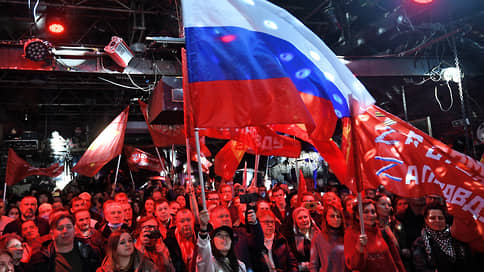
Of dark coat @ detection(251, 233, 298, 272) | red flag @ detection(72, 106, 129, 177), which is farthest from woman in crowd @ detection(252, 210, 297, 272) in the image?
red flag @ detection(72, 106, 129, 177)

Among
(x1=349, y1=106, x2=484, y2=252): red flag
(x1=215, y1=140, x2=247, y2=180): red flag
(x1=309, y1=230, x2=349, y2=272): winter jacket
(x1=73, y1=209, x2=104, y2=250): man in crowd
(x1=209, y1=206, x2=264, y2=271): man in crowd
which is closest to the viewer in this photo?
(x1=349, y1=106, x2=484, y2=252): red flag

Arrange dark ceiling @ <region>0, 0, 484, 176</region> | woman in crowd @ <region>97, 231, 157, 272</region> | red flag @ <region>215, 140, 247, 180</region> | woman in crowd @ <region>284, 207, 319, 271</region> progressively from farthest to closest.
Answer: dark ceiling @ <region>0, 0, 484, 176</region> < red flag @ <region>215, 140, 247, 180</region> < woman in crowd @ <region>284, 207, 319, 271</region> < woman in crowd @ <region>97, 231, 157, 272</region>

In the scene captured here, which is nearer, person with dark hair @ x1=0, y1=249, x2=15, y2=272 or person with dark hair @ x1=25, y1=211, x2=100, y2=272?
person with dark hair @ x1=0, y1=249, x2=15, y2=272

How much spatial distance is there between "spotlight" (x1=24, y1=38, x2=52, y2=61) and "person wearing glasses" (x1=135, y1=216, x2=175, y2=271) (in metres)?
4.96

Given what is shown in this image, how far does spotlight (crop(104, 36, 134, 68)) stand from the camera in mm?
8117

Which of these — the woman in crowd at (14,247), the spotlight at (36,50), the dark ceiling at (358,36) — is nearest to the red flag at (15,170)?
the dark ceiling at (358,36)

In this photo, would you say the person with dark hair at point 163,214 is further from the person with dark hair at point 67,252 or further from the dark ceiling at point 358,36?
the dark ceiling at point 358,36

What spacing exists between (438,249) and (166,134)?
6.45m

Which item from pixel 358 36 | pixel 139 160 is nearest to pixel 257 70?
pixel 358 36

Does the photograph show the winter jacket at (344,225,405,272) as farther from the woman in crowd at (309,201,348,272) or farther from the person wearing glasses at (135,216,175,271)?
the person wearing glasses at (135,216,175,271)

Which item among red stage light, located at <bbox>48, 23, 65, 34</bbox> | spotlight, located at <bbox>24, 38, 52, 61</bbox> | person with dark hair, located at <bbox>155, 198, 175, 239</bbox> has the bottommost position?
person with dark hair, located at <bbox>155, 198, 175, 239</bbox>

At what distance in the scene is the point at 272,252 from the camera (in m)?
5.09

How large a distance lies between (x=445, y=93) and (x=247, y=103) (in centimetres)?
1075

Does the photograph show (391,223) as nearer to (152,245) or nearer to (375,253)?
(375,253)
